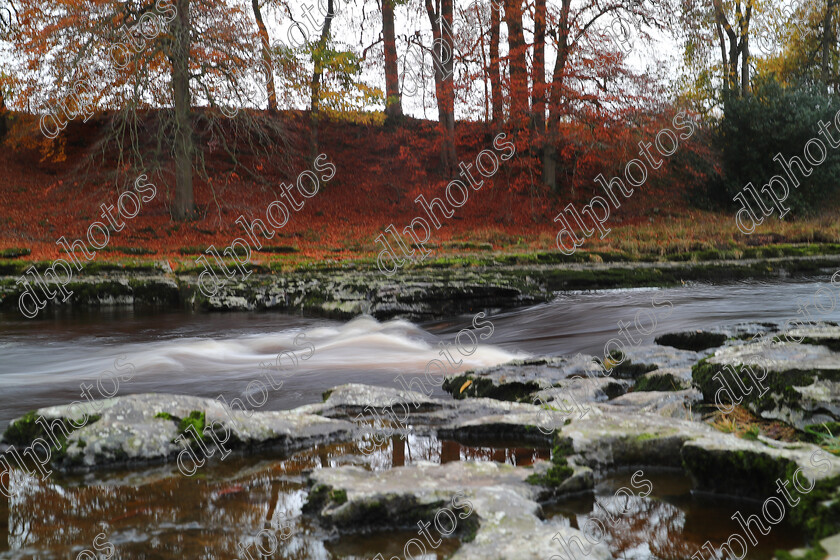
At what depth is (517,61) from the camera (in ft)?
68.3

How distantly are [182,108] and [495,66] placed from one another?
9.87 metres

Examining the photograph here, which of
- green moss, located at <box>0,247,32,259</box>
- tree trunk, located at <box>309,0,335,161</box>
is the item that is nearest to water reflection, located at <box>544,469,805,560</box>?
green moss, located at <box>0,247,32,259</box>

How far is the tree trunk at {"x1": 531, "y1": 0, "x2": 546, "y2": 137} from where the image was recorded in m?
20.0

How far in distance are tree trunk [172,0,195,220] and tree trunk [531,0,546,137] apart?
10.1 metres

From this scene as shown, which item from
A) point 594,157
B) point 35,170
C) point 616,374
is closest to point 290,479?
point 616,374

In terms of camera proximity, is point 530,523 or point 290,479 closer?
point 530,523

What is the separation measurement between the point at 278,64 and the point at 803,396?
58.1 ft

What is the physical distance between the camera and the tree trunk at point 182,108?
17.0 meters

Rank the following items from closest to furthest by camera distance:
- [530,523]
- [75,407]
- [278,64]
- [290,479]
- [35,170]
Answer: [530,523], [290,479], [75,407], [278,64], [35,170]

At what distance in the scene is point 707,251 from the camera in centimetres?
1491

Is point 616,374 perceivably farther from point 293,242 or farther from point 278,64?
point 278,64

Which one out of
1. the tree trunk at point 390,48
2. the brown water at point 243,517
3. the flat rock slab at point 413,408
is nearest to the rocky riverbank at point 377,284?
the flat rock slab at point 413,408

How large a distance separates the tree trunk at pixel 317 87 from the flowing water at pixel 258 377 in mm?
13587

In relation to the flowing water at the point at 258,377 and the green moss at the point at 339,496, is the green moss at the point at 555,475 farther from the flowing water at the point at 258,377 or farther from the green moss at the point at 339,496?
the green moss at the point at 339,496
